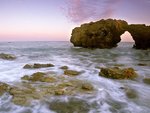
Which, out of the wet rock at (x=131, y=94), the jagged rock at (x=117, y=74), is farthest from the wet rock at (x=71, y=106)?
the jagged rock at (x=117, y=74)

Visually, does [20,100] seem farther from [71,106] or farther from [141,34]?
[141,34]

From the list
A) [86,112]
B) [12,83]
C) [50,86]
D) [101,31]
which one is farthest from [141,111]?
[101,31]

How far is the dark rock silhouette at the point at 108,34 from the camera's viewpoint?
117ft

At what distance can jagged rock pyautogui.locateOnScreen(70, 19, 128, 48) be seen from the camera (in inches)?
1441

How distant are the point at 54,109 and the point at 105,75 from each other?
469 cm

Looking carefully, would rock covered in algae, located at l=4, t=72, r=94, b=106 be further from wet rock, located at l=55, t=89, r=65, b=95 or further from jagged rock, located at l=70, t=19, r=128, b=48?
jagged rock, located at l=70, t=19, r=128, b=48

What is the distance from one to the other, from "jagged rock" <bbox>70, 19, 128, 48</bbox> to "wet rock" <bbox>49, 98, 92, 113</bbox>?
30.6 m

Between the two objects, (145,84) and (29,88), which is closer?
(29,88)

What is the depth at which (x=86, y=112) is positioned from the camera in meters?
5.77

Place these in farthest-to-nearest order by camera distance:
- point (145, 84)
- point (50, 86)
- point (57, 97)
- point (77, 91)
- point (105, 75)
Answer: point (105, 75)
point (145, 84)
point (50, 86)
point (77, 91)
point (57, 97)

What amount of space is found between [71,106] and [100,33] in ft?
102

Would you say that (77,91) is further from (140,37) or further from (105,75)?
(140,37)

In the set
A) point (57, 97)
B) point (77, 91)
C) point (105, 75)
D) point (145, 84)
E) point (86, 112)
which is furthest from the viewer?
point (105, 75)

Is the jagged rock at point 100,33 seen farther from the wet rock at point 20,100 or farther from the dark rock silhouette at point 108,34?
the wet rock at point 20,100
